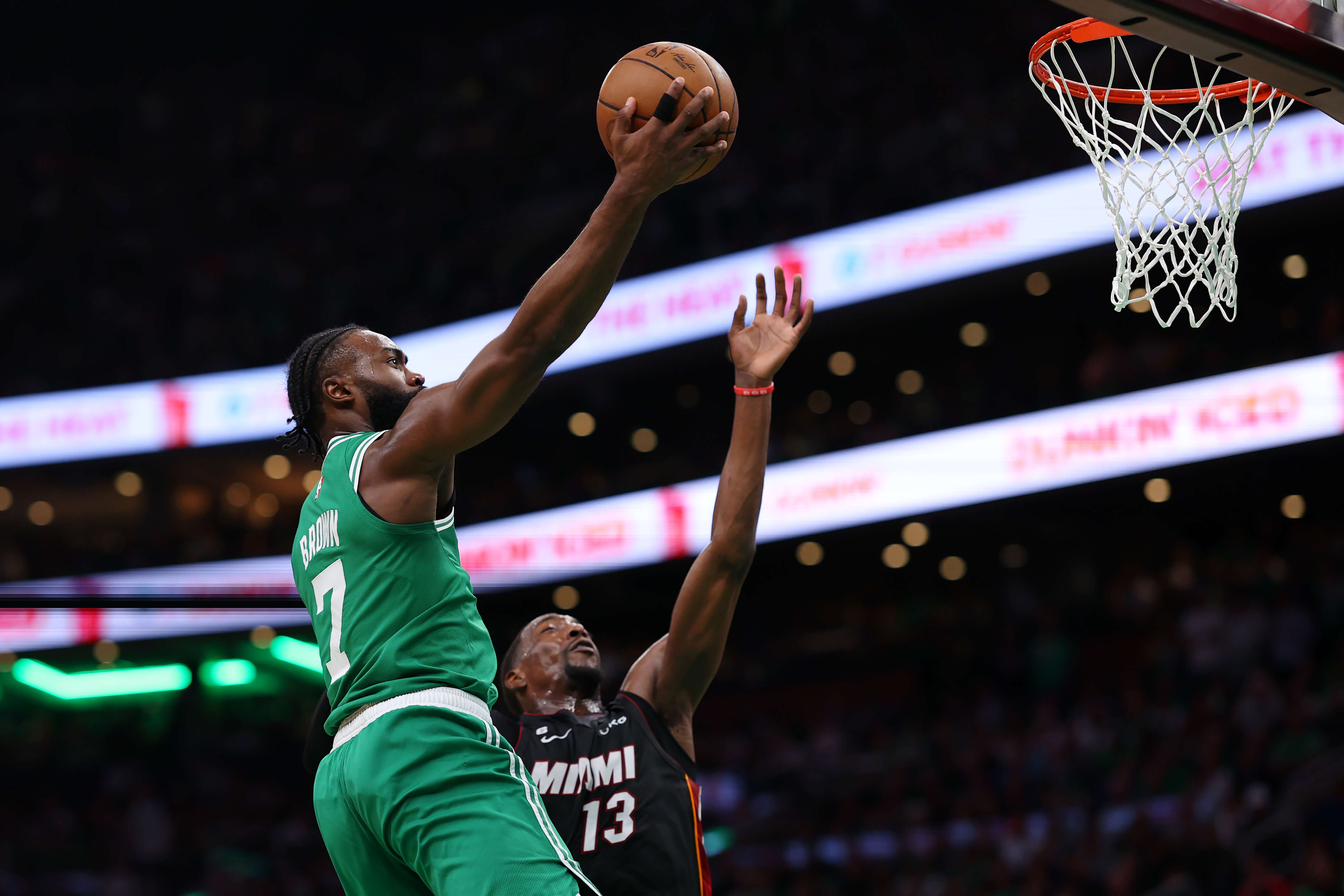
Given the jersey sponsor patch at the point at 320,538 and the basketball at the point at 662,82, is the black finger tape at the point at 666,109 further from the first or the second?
the jersey sponsor patch at the point at 320,538

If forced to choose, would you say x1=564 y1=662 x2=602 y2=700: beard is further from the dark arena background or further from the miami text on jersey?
the dark arena background

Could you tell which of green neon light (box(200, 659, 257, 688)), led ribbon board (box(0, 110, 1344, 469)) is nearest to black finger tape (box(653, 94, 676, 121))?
led ribbon board (box(0, 110, 1344, 469))

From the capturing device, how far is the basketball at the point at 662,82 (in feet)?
9.09

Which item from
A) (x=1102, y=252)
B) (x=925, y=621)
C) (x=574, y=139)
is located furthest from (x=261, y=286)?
(x=1102, y=252)

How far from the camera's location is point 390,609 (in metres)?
2.56

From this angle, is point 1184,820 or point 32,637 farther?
point 32,637

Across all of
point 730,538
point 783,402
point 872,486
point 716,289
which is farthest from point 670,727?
point 783,402

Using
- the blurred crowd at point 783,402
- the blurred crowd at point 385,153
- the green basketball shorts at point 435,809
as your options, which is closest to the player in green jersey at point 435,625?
the green basketball shorts at point 435,809

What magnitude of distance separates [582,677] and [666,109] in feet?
6.43

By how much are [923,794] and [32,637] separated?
6.99 metres

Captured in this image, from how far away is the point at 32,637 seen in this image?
1048cm

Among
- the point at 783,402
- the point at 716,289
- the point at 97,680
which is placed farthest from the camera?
the point at 783,402

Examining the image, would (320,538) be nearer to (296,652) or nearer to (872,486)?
(296,652)

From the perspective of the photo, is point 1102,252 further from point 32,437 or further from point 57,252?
point 57,252
